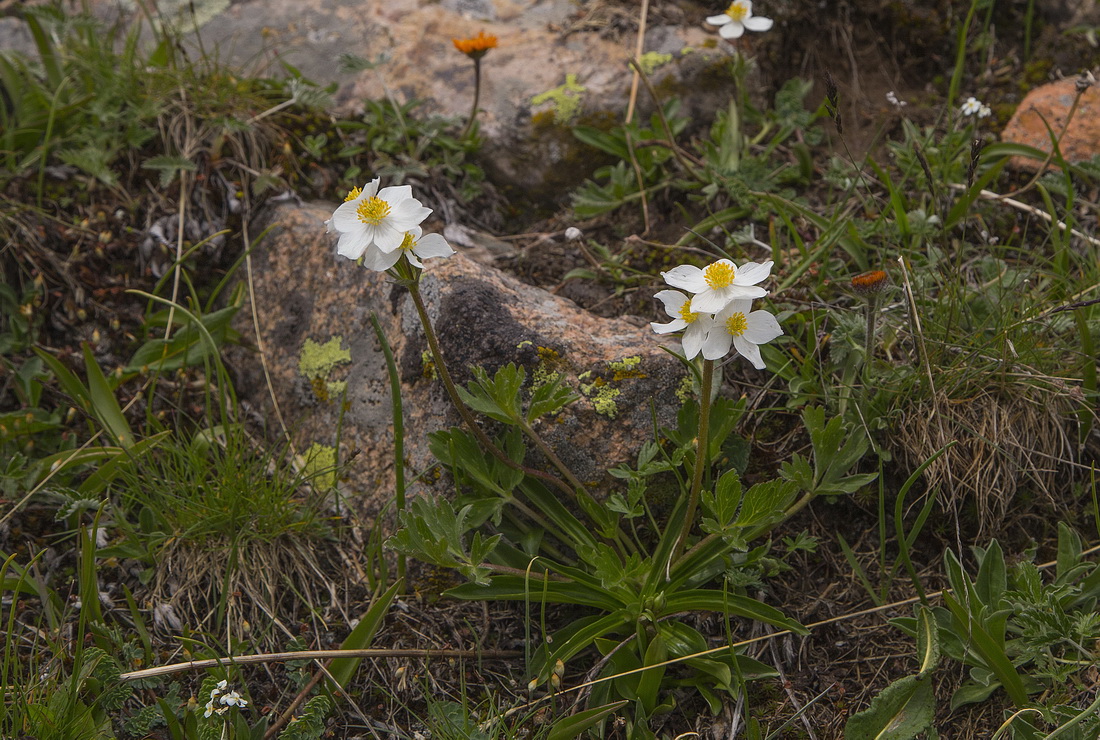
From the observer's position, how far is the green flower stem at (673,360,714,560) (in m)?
2.00

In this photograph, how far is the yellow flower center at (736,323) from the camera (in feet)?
6.30

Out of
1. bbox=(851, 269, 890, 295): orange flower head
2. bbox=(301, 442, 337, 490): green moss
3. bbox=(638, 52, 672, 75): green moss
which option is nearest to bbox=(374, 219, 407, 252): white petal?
bbox=(301, 442, 337, 490): green moss

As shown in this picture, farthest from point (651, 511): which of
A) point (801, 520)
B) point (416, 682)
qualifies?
point (416, 682)

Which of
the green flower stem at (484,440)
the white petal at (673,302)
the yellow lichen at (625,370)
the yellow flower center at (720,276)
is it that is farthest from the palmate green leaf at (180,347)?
the yellow flower center at (720,276)

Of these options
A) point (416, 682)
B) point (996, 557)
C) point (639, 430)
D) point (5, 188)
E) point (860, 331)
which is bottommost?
point (416, 682)

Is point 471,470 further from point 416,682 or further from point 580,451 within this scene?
point 416,682

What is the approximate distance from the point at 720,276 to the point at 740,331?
5.4 inches

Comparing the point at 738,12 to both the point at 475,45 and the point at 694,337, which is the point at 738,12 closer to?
the point at 475,45

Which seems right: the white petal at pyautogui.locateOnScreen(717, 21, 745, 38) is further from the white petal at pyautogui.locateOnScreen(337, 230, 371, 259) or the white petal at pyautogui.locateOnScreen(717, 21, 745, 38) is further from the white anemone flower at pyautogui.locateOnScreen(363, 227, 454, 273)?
the white petal at pyautogui.locateOnScreen(337, 230, 371, 259)

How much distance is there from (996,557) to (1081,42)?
108 inches

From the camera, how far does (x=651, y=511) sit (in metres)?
2.57

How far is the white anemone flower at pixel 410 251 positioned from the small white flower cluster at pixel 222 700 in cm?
116

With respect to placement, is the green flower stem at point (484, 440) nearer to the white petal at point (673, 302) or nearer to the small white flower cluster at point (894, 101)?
the white petal at point (673, 302)

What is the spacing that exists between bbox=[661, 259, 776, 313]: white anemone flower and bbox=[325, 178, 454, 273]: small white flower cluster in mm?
604
